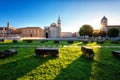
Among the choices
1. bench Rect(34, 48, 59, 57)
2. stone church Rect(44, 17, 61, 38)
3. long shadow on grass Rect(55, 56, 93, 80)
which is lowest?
long shadow on grass Rect(55, 56, 93, 80)

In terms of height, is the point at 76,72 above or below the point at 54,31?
below

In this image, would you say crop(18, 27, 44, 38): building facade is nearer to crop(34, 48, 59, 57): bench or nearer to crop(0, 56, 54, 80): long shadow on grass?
crop(34, 48, 59, 57): bench

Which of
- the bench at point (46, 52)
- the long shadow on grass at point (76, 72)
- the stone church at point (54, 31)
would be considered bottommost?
the long shadow on grass at point (76, 72)

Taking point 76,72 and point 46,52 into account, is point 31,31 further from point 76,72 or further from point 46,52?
point 76,72

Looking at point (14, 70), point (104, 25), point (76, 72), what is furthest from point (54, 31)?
point (76, 72)

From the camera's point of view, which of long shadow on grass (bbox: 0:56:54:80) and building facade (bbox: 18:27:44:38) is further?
building facade (bbox: 18:27:44:38)

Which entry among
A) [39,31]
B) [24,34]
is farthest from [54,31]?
[24,34]

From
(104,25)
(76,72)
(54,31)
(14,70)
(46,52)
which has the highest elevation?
(104,25)

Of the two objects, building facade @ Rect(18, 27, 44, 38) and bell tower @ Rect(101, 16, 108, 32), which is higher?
bell tower @ Rect(101, 16, 108, 32)

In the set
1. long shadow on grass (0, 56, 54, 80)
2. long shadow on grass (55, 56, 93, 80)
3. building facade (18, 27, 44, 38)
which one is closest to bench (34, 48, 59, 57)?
long shadow on grass (0, 56, 54, 80)

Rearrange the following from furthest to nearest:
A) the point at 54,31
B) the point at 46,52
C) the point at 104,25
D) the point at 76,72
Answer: the point at 104,25 → the point at 54,31 → the point at 46,52 → the point at 76,72

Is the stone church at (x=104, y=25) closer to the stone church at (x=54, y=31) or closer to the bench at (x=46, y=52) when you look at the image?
the stone church at (x=54, y=31)

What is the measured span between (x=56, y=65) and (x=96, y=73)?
278 centimetres

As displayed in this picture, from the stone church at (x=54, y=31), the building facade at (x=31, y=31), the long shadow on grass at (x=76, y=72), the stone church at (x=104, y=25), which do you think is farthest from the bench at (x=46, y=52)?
the stone church at (x=104, y=25)
